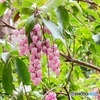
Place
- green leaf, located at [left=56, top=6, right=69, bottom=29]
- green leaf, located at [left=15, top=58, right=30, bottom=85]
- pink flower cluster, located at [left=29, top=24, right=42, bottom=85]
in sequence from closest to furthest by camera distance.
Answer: pink flower cluster, located at [left=29, top=24, right=42, bottom=85], green leaf, located at [left=56, top=6, right=69, bottom=29], green leaf, located at [left=15, top=58, right=30, bottom=85]

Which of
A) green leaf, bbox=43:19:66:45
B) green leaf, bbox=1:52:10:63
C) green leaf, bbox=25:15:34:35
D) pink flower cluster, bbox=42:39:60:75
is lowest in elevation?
green leaf, bbox=1:52:10:63

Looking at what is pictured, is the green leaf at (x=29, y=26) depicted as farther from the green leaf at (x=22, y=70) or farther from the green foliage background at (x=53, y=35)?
the green leaf at (x=22, y=70)

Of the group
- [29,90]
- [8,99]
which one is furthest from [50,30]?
[8,99]

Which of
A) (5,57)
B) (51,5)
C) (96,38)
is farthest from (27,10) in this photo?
(96,38)

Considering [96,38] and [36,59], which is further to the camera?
[96,38]

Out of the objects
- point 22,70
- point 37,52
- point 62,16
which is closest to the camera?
point 37,52

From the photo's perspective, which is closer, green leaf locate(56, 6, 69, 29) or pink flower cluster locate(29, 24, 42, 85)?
pink flower cluster locate(29, 24, 42, 85)

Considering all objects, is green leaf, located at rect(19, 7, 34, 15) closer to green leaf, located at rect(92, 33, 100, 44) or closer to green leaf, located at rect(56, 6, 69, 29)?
green leaf, located at rect(56, 6, 69, 29)

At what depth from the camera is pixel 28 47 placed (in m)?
0.67

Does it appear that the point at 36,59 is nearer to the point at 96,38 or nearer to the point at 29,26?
the point at 29,26

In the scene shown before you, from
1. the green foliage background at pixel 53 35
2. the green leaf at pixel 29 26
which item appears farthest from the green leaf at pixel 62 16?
the green leaf at pixel 29 26

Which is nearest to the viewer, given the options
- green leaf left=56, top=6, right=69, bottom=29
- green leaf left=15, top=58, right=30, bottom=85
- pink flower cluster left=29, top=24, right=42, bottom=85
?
pink flower cluster left=29, top=24, right=42, bottom=85

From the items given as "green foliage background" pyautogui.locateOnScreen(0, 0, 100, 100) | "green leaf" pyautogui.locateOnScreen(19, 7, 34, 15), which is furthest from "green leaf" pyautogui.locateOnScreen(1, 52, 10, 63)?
"green leaf" pyautogui.locateOnScreen(19, 7, 34, 15)

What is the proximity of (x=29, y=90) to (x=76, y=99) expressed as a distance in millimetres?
226
